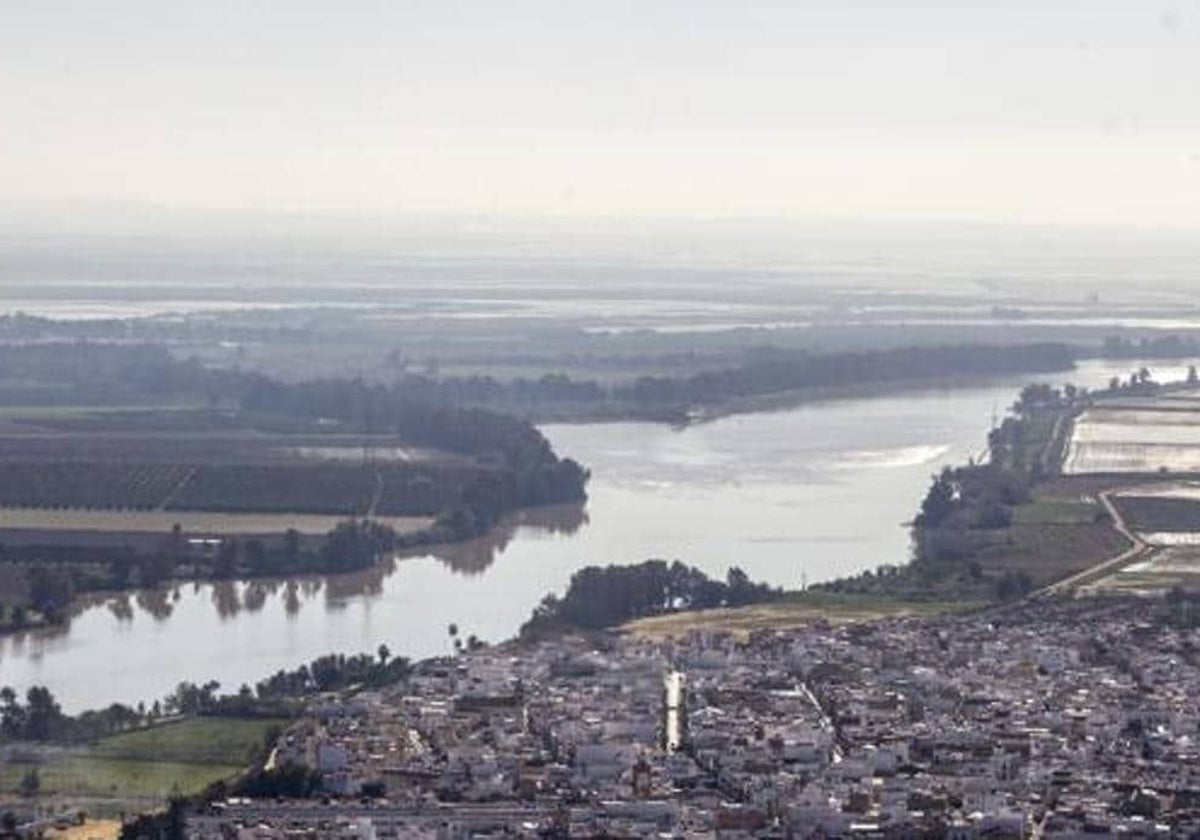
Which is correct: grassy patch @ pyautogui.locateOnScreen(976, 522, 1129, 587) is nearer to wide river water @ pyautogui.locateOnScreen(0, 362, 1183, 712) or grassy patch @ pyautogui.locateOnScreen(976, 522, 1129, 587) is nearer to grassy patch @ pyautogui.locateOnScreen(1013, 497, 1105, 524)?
grassy patch @ pyautogui.locateOnScreen(1013, 497, 1105, 524)

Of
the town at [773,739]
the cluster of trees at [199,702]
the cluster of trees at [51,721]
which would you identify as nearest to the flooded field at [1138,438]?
the town at [773,739]

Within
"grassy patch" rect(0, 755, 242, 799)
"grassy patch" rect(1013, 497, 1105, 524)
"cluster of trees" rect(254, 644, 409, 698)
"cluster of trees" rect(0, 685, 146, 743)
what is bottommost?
"grassy patch" rect(0, 755, 242, 799)

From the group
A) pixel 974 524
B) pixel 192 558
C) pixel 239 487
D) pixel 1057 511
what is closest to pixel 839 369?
pixel 239 487

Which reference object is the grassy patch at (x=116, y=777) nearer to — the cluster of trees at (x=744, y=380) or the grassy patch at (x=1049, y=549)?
the grassy patch at (x=1049, y=549)

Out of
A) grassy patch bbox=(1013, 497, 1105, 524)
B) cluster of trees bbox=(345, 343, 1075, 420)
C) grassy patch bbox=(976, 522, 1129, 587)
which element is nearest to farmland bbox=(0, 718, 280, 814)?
grassy patch bbox=(976, 522, 1129, 587)

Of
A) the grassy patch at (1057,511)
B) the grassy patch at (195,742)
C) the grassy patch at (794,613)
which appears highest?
the grassy patch at (1057,511)

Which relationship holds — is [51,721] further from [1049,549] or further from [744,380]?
[744,380]
